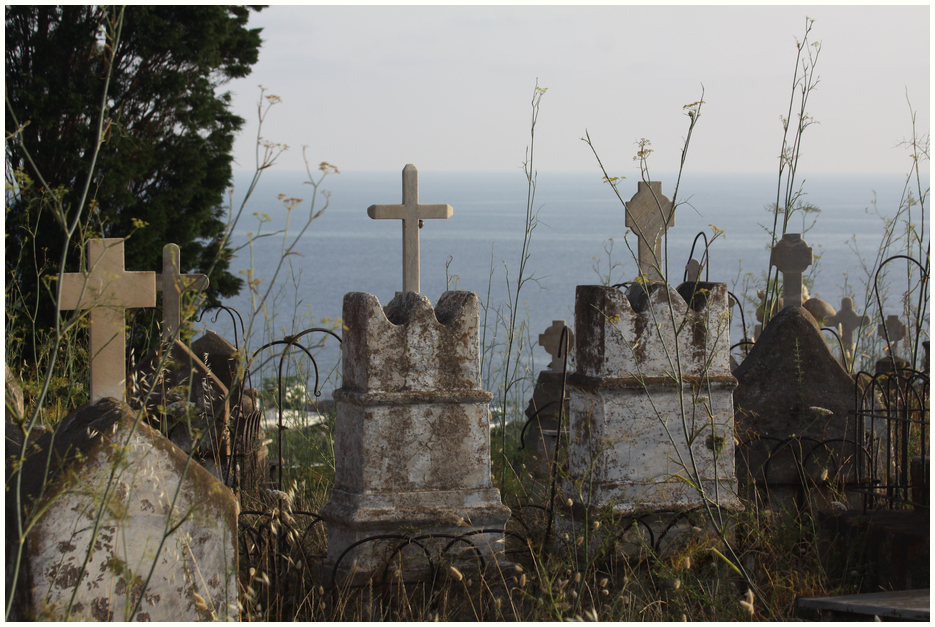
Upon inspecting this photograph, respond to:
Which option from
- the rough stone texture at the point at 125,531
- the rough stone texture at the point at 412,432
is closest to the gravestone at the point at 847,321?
the rough stone texture at the point at 412,432

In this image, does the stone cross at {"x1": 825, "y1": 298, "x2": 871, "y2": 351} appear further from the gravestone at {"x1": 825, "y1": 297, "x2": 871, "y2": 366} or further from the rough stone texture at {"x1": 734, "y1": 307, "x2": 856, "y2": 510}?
the rough stone texture at {"x1": 734, "y1": 307, "x2": 856, "y2": 510}

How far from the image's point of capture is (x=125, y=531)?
8.51 feet

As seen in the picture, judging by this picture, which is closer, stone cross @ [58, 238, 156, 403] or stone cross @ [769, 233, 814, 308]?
stone cross @ [58, 238, 156, 403]

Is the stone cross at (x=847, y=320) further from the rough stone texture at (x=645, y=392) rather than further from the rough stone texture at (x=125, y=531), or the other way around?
the rough stone texture at (x=125, y=531)

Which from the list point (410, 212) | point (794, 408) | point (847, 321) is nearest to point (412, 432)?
point (410, 212)

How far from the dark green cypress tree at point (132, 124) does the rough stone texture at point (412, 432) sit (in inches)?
198

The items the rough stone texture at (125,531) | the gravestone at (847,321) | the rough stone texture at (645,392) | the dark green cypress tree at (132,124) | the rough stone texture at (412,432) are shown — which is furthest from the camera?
the dark green cypress tree at (132,124)

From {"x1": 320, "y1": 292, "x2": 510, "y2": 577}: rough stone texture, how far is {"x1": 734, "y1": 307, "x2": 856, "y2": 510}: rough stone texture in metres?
1.64

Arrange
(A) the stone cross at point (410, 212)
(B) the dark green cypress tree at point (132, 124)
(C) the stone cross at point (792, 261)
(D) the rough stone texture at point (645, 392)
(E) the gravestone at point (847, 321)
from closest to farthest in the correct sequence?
(D) the rough stone texture at point (645, 392), (A) the stone cross at point (410, 212), (C) the stone cross at point (792, 261), (E) the gravestone at point (847, 321), (B) the dark green cypress tree at point (132, 124)

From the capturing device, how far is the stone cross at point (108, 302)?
2.76 metres

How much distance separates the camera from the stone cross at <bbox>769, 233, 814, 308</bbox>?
517 cm

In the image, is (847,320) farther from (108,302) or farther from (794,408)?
(108,302)

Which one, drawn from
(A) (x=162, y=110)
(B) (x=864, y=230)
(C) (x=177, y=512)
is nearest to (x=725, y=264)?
(B) (x=864, y=230)

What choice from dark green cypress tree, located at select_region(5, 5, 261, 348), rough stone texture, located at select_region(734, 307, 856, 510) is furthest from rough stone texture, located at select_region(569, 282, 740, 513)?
dark green cypress tree, located at select_region(5, 5, 261, 348)
